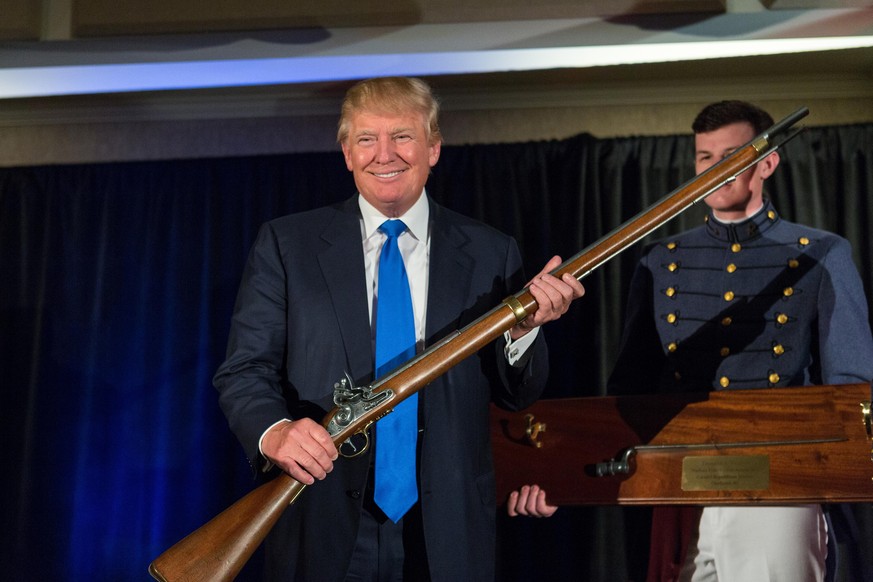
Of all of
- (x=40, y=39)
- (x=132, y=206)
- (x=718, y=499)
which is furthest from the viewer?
(x=132, y=206)

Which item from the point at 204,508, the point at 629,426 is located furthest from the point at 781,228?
the point at 204,508

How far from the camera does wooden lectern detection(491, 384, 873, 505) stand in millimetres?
2660

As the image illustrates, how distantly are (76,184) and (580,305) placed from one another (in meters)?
3.11

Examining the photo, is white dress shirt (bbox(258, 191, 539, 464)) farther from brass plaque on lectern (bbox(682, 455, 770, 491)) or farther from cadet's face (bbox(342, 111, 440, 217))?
brass plaque on lectern (bbox(682, 455, 770, 491))

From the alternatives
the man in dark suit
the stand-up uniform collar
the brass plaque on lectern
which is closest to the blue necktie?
the man in dark suit

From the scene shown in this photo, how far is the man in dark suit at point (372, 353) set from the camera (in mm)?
2135

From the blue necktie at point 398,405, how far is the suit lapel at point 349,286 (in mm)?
44

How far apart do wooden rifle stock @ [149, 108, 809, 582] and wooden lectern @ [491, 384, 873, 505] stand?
2.29ft

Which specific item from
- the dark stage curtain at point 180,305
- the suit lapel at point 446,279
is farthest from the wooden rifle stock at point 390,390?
the dark stage curtain at point 180,305

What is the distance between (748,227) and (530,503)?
1.39 metres

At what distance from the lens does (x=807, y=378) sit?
126 inches

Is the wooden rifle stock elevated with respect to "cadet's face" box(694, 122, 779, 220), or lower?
lower

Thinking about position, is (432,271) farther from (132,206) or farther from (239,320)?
(132,206)

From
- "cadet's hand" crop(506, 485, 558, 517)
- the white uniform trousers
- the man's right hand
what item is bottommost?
the white uniform trousers
